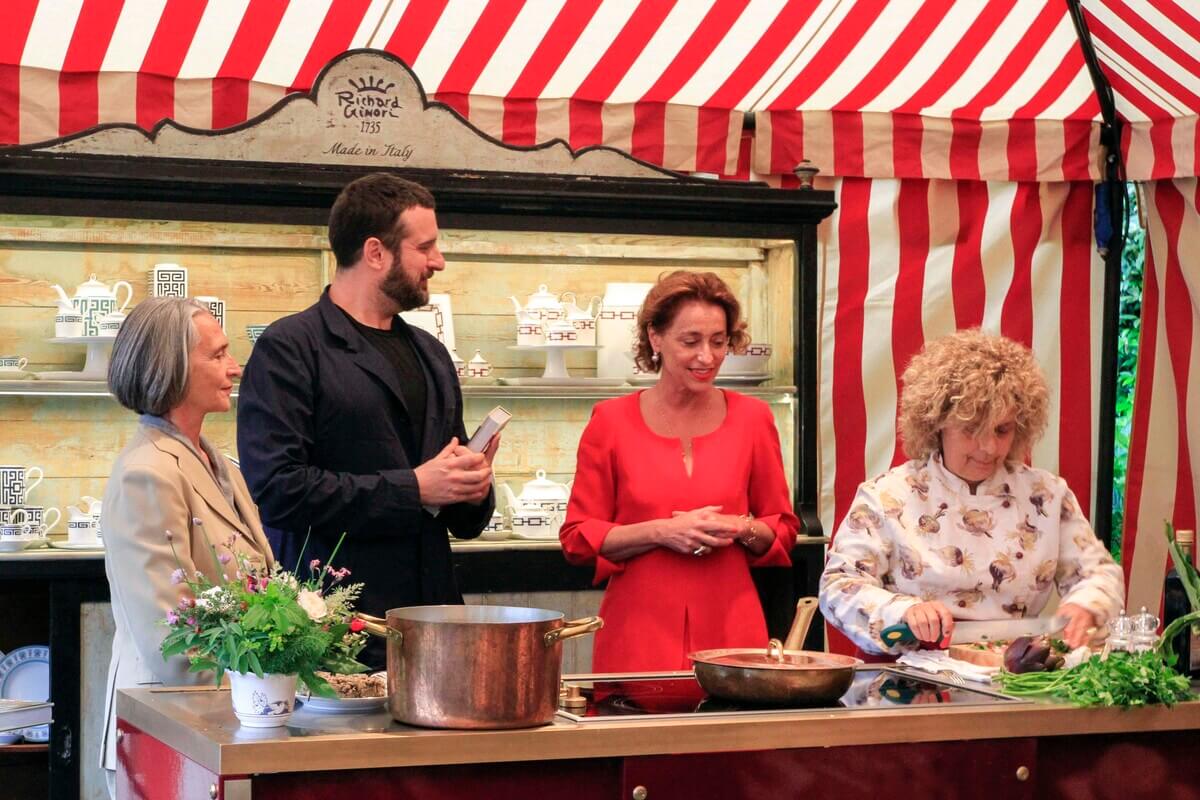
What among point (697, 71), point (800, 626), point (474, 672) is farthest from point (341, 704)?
point (697, 71)

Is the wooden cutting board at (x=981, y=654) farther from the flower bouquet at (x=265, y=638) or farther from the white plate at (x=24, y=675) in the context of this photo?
the white plate at (x=24, y=675)

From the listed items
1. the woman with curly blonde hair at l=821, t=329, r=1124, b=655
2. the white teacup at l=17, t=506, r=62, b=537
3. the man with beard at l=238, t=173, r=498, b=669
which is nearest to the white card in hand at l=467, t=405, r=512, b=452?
the man with beard at l=238, t=173, r=498, b=669

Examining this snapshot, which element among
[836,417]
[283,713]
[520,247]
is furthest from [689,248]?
[283,713]

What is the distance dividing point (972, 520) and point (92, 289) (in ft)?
8.11

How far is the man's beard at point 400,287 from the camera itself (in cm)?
343

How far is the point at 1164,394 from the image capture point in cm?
554

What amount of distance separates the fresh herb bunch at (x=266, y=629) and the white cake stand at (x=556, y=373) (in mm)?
2324

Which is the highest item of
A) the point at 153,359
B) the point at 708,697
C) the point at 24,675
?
the point at 153,359

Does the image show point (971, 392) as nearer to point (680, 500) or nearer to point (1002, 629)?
point (1002, 629)

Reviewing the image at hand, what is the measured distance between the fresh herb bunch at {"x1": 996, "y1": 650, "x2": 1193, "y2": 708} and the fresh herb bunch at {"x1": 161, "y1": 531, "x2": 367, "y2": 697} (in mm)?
1126

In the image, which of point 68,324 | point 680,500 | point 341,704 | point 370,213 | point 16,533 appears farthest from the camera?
point 68,324

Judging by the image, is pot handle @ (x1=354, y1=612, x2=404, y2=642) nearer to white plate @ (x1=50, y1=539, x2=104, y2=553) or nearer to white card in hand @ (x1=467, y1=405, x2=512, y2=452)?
white card in hand @ (x1=467, y1=405, x2=512, y2=452)

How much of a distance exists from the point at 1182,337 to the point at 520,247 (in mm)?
2424

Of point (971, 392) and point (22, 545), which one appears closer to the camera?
point (971, 392)
